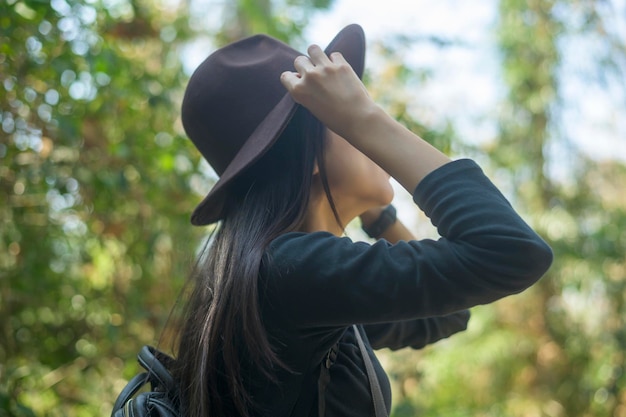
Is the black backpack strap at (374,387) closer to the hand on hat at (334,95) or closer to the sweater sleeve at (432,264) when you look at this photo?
the sweater sleeve at (432,264)

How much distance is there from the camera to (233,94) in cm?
126

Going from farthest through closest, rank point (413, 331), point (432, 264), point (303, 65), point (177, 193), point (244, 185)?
point (177, 193) → point (413, 331) → point (244, 185) → point (303, 65) → point (432, 264)

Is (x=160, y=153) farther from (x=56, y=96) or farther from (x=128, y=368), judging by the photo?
(x=128, y=368)

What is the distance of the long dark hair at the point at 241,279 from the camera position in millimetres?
1096

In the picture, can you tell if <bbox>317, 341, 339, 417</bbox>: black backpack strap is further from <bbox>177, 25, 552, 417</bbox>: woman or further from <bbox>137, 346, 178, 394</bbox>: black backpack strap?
<bbox>137, 346, 178, 394</bbox>: black backpack strap

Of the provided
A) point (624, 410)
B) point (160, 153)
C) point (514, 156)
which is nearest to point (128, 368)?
point (160, 153)

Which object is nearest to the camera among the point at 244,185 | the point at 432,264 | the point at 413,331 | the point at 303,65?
the point at 432,264

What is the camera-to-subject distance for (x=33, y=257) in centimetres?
261

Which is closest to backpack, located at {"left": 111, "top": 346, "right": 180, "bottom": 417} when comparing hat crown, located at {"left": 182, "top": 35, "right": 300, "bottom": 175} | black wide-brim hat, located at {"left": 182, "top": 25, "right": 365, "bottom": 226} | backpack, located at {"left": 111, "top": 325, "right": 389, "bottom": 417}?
backpack, located at {"left": 111, "top": 325, "right": 389, "bottom": 417}

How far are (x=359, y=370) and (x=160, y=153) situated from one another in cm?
181

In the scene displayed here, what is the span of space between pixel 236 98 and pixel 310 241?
33 centimetres

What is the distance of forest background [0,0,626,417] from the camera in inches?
96.7

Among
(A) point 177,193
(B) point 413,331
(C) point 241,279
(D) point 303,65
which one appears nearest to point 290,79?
(D) point 303,65

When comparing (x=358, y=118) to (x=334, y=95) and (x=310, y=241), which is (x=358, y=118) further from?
(x=310, y=241)
